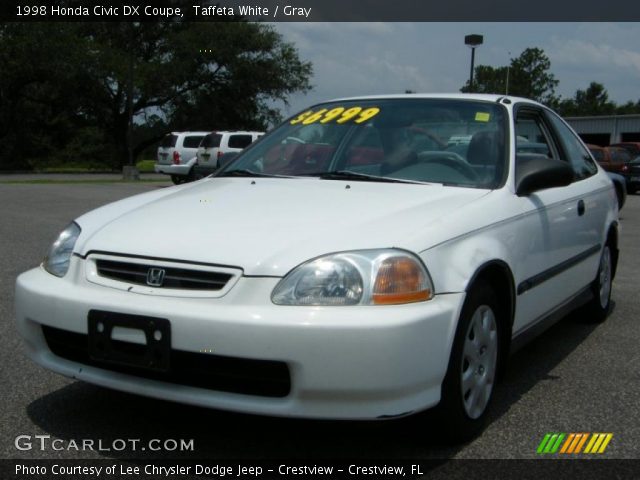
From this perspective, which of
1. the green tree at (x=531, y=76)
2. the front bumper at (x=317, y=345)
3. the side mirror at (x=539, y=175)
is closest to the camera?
the front bumper at (x=317, y=345)

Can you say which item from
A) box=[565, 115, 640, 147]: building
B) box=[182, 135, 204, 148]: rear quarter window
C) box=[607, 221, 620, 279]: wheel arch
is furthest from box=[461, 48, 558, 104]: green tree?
box=[607, 221, 620, 279]: wheel arch

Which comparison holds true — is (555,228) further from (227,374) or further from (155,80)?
(155,80)

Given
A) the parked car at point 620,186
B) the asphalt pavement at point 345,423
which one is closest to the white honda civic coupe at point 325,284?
the asphalt pavement at point 345,423

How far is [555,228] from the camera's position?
3.87 metres

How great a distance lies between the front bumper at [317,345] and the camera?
2.48m

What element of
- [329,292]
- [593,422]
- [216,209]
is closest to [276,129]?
[216,209]

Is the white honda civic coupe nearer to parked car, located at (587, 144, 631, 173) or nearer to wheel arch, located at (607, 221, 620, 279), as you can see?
wheel arch, located at (607, 221, 620, 279)

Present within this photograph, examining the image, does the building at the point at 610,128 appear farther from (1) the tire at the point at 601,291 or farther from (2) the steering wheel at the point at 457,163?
(2) the steering wheel at the point at 457,163

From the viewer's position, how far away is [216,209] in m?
3.19

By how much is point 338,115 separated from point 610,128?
47468 millimetres

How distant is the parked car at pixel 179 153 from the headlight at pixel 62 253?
21.1 m

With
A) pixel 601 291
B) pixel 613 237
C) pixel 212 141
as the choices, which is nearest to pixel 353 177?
pixel 601 291

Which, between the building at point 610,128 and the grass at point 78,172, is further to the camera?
the building at point 610,128

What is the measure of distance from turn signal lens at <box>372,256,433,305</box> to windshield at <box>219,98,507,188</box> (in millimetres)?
957
